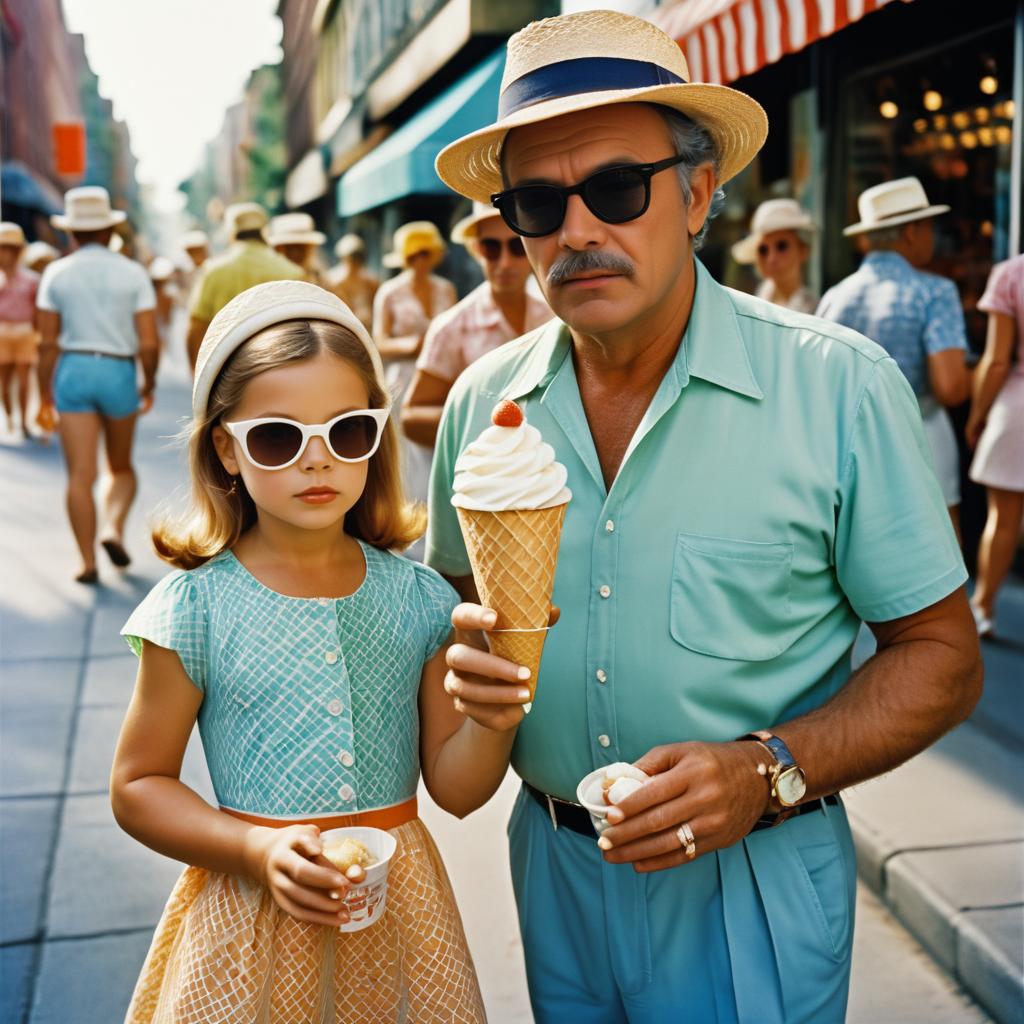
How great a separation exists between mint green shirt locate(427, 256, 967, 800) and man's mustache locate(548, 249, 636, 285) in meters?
0.18

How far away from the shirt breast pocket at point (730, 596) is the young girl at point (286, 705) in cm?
37

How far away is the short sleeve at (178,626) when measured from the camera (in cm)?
221

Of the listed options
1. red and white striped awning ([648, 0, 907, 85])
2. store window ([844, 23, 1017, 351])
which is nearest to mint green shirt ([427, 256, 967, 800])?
red and white striped awning ([648, 0, 907, 85])

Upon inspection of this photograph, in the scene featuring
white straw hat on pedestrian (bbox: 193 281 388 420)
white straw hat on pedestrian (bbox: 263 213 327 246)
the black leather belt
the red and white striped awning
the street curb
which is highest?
the red and white striped awning

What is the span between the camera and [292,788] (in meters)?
2.27

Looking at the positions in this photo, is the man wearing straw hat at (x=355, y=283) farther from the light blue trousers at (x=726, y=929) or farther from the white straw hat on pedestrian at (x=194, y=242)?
the light blue trousers at (x=726, y=929)

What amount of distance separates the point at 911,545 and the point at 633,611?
0.48 m

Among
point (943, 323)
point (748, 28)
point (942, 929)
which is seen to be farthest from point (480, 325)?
point (942, 929)

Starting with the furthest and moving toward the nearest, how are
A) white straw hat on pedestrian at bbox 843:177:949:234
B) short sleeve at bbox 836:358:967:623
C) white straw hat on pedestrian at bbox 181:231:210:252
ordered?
white straw hat on pedestrian at bbox 181:231:210:252
white straw hat on pedestrian at bbox 843:177:949:234
short sleeve at bbox 836:358:967:623

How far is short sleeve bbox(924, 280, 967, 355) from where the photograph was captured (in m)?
6.45

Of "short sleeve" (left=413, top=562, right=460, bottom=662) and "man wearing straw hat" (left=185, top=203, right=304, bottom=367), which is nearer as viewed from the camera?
"short sleeve" (left=413, top=562, right=460, bottom=662)

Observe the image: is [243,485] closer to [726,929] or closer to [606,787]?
[606,787]

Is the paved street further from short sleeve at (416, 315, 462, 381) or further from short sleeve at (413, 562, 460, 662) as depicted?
short sleeve at (416, 315, 462, 381)

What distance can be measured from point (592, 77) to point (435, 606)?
3.39ft
